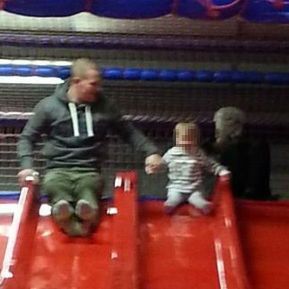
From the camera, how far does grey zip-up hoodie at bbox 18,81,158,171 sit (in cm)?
270

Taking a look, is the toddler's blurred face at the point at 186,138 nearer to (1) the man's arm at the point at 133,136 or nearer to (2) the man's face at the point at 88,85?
(1) the man's arm at the point at 133,136

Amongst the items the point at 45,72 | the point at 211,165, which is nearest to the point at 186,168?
the point at 211,165

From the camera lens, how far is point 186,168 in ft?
8.98

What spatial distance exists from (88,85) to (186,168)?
1.42 ft

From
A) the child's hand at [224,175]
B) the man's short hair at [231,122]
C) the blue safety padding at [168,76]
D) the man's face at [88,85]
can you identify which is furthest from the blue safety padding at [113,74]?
the child's hand at [224,175]

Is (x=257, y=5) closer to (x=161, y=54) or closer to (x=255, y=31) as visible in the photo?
(x=255, y=31)

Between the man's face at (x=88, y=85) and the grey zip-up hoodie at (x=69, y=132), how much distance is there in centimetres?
3

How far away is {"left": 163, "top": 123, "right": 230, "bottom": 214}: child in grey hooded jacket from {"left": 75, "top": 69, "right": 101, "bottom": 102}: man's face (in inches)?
12.4

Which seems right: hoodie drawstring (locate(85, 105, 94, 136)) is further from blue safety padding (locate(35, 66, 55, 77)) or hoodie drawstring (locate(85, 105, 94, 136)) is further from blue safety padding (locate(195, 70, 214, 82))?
blue safety padding (locate(195, 70, 214, 82))

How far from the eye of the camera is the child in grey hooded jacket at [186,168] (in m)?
2.70

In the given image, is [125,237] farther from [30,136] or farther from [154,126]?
[154,126]

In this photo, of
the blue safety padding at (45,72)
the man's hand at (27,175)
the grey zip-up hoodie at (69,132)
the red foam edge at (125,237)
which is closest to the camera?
the red foam edge at (125,237)

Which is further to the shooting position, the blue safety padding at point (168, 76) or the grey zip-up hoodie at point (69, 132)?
the blue safety padding at point (168, 76)

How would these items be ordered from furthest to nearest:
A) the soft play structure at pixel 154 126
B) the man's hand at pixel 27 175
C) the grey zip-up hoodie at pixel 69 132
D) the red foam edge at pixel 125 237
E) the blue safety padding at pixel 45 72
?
the blue safety padding at pixel 45 72, the grey zip-up hoodie at pixel 69 132, the man's hand at pixel 27 175, the soft play structure at pixel 154 126, the red foam edge at pixel 125 237
